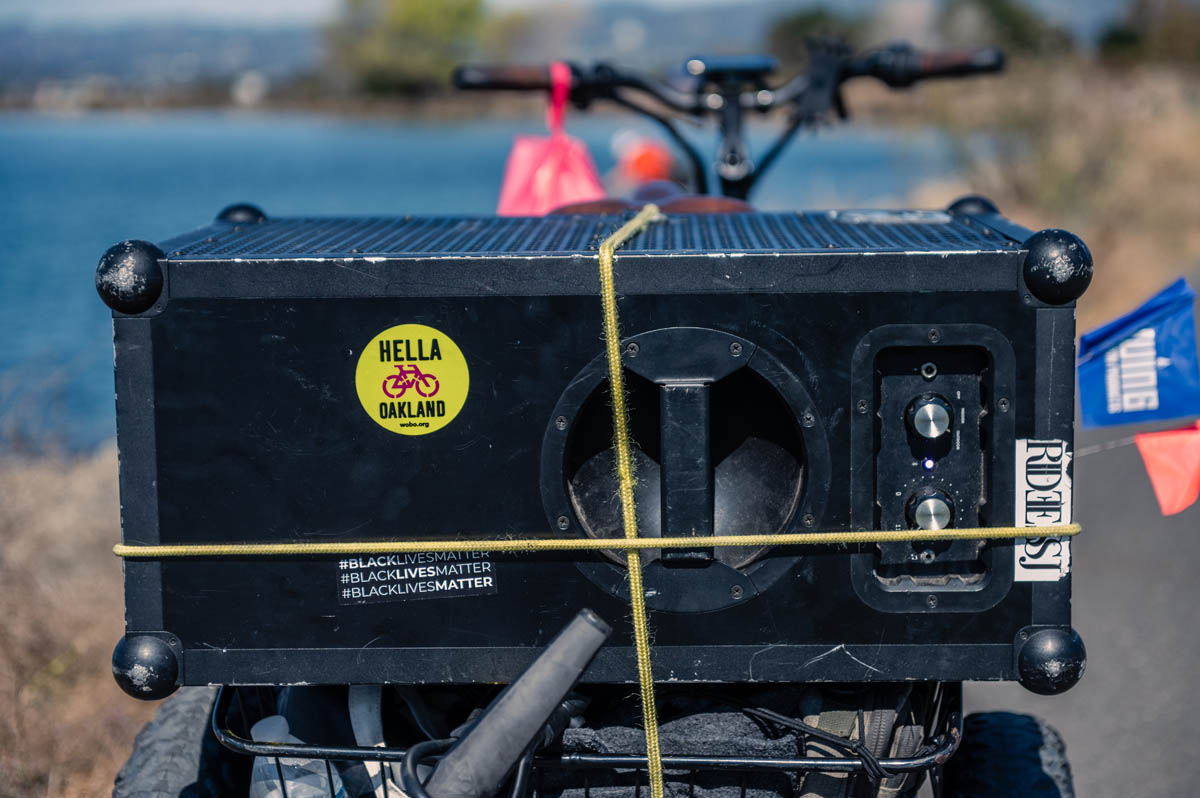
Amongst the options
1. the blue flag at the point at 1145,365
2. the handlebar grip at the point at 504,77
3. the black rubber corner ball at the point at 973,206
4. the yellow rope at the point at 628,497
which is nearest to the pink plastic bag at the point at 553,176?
the handlebar grip at the point at 504,77

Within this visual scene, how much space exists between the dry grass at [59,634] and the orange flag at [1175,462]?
8.38 feet

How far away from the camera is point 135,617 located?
1856 mm

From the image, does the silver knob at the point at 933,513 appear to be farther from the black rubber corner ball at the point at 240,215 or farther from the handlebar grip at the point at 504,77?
the handlebar grip at the point at 504,77

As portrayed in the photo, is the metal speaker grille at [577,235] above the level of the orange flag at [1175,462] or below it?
above

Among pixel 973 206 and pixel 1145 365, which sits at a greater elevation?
pixel 973 206

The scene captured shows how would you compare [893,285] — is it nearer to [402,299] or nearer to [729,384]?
[729,384]

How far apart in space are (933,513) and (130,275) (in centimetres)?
116

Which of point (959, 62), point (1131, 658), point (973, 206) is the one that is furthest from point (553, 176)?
point (1131, 658)

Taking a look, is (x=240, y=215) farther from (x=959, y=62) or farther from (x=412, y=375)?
(x=959, y=62)

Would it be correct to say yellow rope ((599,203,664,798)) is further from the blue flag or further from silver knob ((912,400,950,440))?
the blue flag

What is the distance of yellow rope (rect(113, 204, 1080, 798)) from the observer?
179 centimetres

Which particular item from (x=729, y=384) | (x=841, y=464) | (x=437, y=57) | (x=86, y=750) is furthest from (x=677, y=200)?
(x=437, y=57)

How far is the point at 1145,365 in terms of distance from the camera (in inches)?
86.8

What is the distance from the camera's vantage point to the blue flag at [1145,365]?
2184 millimetres
